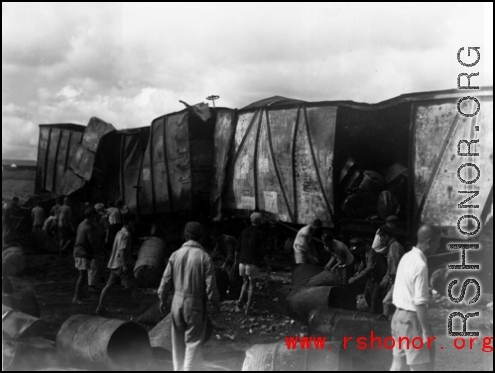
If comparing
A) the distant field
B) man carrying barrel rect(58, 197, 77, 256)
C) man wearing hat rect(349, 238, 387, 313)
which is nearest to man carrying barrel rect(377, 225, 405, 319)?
man wearing hat rect(349, 238, 387, 313)

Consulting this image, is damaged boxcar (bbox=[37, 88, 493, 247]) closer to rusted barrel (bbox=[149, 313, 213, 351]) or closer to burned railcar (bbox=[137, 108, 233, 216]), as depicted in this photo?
burned railcar (bbox=[137, 108, 233, 216])

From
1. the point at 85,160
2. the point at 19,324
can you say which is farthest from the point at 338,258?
the point at 85,160

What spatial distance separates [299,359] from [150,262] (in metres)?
2.78

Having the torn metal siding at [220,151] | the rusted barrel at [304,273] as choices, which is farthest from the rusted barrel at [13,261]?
the rusted barrel at [304,273]

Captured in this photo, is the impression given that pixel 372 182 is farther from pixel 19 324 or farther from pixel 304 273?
pixel 19 324

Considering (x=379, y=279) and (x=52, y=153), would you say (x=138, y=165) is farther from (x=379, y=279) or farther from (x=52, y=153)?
(x=379, y=279)

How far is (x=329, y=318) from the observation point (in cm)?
569

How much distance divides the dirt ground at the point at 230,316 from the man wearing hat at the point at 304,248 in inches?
27.5

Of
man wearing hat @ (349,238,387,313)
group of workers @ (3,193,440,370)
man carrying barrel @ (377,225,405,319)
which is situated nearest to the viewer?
group of workers @ (3,193,440,370)

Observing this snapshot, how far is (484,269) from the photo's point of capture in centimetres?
576

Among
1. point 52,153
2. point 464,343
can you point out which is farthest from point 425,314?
point 52,153

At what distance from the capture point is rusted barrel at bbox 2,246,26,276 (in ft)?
20.9

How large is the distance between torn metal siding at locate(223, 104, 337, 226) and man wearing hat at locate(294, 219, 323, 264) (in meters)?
0.44

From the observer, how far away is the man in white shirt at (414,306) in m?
4.41
